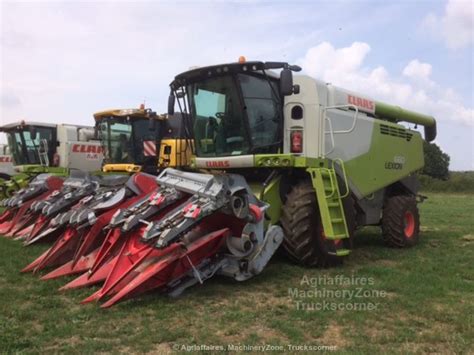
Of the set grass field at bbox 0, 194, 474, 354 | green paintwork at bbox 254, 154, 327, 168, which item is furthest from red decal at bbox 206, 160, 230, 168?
grass field at bbox 0, 194, 474, 354

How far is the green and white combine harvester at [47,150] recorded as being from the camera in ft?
47.9

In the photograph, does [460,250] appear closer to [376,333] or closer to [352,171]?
[352,171]

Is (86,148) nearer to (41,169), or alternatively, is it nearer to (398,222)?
(41,169)

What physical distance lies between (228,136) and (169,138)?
21.3ft

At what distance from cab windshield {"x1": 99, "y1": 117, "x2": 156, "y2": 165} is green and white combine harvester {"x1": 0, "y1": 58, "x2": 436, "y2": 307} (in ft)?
20.2

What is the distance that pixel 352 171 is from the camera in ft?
22.7

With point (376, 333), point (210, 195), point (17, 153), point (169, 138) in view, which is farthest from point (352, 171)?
point (17, 153)

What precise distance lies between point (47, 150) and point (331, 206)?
442 inches

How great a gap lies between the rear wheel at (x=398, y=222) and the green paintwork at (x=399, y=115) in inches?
56.5

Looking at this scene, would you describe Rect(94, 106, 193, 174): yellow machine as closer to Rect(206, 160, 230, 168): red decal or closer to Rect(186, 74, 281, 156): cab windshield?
Rect(186, 74, 281, 156): cab windshield

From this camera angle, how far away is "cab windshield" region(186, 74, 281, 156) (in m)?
5.92

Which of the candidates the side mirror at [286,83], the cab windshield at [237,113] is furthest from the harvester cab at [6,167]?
the side mirror at [286,83]

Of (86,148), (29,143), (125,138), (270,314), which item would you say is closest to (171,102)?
(270,314)

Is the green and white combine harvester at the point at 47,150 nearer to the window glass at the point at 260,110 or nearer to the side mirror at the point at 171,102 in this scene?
the side mirror at the point at 171,102
